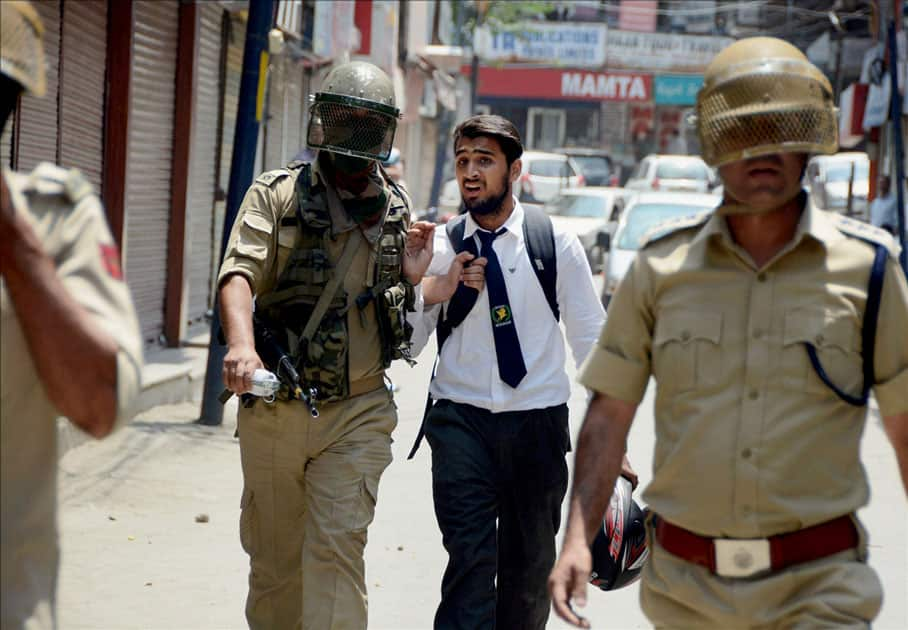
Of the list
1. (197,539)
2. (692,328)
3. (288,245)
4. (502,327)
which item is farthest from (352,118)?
(197,539)

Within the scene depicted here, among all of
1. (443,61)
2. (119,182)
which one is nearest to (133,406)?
(119,182)

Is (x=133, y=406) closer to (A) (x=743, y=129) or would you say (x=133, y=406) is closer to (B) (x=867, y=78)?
(A) (x=743, y=129)

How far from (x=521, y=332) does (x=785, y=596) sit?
2.15 meters

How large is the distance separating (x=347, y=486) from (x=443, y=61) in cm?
3322

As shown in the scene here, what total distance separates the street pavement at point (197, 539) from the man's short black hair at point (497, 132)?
2066mm

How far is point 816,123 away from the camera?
3.14 meters

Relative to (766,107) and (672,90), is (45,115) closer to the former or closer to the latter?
(766,107)

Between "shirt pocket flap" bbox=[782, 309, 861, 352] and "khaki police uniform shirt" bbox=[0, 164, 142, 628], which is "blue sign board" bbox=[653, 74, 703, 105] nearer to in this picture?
"shirt pocket flap" bbox=[782, 309, 861, 352]

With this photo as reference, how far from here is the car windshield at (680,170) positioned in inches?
1428

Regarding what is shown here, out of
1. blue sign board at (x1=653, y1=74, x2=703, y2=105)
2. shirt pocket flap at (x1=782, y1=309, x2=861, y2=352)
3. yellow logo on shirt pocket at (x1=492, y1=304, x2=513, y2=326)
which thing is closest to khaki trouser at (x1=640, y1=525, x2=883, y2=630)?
shirt pocket flap at (x1=782, y1=309, x2=861, y2=352)

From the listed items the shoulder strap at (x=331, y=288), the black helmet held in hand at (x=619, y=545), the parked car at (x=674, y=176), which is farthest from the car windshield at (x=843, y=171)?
the shoulder strap at (x=331, y=288)

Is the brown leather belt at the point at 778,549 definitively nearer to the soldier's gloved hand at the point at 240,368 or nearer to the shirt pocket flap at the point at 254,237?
the soldier's gloved hand at the point at 240,368

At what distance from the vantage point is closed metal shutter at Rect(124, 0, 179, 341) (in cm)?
1235

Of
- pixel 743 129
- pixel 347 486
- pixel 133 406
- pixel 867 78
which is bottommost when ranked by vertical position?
pixel 347 486
